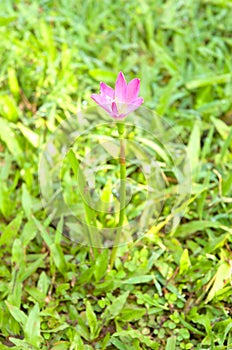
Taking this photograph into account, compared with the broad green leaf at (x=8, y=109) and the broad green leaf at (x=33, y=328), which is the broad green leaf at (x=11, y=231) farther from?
the broad green leaf at (x=8, y=109)

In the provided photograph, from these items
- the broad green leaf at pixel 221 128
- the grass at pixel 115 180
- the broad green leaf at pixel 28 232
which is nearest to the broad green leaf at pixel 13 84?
the grass at pixel 115 180

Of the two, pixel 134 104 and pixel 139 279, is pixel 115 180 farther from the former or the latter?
pixel 134 104

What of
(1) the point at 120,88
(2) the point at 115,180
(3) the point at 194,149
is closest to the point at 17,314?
(2) the point at 115,180

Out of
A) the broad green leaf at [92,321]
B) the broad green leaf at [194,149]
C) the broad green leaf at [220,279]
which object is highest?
the broad green leaf at [194,149]

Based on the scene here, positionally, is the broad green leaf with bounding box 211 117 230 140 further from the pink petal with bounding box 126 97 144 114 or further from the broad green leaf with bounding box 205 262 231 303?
the pink petal with bounding box 126 97 144 114

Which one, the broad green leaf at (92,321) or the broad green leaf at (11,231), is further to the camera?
the broad green leaf at (11,231)

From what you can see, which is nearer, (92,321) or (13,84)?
(92,321)

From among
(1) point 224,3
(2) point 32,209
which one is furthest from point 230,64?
(2) point 32,209

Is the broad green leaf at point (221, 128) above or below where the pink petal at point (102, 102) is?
below
